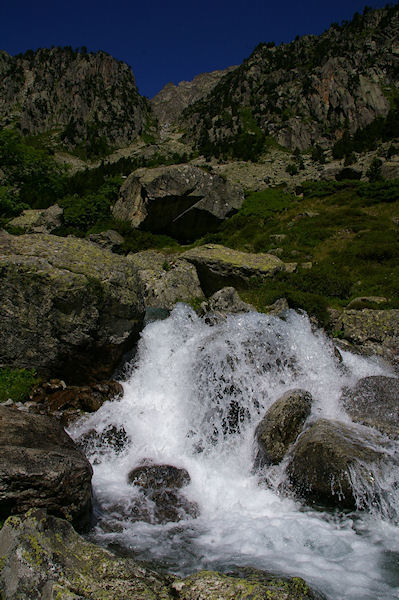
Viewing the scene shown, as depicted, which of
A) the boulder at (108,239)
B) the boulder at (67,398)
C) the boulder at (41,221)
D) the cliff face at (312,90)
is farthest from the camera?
the cliff face at (312,90)

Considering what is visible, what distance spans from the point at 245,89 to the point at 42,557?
279 ft

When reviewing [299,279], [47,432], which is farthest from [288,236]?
[47,432]

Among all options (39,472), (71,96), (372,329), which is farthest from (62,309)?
(71,96)

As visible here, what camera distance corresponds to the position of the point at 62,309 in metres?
8.73

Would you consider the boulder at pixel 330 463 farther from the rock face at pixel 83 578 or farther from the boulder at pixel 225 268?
the boulder at pixel 225 268

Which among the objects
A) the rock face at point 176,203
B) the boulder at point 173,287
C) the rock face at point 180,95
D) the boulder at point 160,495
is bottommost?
the boulder at point 160,495

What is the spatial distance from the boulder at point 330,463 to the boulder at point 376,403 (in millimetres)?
811

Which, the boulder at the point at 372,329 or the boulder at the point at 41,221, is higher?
the boulder at the point at 41,221

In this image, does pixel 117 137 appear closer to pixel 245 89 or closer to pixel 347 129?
pixel 245 89

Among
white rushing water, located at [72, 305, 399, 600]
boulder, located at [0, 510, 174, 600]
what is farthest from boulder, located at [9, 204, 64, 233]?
boulder, located at [0, 510, 174, 600]

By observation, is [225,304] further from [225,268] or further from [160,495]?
[160,495]

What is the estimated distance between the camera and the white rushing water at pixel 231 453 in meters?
4.71

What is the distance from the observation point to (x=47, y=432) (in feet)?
18.7

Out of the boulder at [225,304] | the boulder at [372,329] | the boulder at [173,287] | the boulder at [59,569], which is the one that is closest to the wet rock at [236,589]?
the boulder at [59,569]
